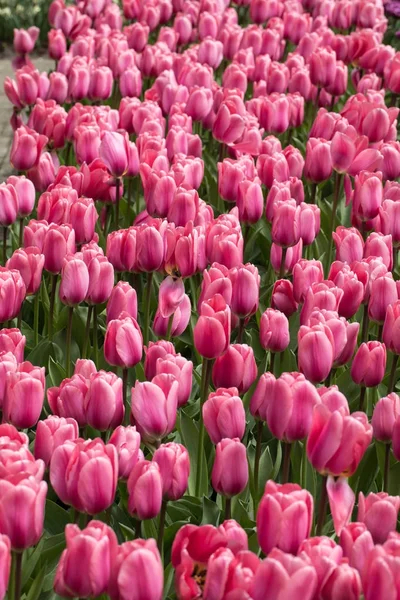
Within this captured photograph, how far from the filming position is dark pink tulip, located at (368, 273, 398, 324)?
8.05ft

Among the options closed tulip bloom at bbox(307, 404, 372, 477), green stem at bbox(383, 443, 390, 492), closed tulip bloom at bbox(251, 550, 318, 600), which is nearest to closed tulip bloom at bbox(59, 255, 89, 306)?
green stem at bbox(383, 443, 390, 492)

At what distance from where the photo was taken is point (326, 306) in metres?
2.34

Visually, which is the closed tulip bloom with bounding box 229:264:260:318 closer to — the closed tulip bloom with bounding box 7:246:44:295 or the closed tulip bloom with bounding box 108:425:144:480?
the closed tulip bloom with bounding box 7:246:44:295

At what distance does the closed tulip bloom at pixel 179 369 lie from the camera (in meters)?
2.05

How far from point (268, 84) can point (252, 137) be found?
1.01m

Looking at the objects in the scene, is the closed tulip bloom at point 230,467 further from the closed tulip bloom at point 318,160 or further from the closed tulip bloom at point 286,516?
the closed tulip bloom at point 318,160

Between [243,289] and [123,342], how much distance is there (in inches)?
13.6

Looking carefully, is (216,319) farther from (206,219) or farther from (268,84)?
(268,84)

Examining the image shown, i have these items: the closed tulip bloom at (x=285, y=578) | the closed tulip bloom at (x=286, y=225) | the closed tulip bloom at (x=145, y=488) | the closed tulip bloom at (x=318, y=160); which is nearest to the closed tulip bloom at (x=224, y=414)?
the closed tulip bloom at (x=145, y=488)

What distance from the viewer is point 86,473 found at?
5.45 ft

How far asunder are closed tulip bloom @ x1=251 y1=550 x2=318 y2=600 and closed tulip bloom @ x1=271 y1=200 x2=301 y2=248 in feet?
5.12

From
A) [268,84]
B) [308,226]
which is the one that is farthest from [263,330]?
[268,84]

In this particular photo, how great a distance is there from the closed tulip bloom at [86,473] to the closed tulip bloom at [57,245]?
1071 mm

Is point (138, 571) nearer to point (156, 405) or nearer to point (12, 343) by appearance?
point (156, 405)
